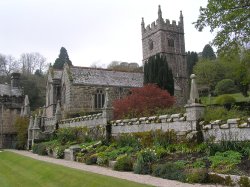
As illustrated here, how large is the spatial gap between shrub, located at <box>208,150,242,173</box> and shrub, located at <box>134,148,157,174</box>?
2.23 meters

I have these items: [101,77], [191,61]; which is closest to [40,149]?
[101,77]

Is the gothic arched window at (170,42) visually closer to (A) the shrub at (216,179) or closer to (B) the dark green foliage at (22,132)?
(B) the dark green foliage at (22,132)

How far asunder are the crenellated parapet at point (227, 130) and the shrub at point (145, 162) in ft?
6.88

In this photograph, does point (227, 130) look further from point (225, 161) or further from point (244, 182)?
point (244, 182)

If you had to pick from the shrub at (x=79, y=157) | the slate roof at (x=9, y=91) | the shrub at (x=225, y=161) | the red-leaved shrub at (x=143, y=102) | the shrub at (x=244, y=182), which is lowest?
the shrub at (x=79, y=157)

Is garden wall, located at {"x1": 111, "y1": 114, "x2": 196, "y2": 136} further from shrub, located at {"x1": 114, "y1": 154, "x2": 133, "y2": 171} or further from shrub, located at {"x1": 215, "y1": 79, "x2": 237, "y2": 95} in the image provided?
shrub, located at {"x1": 215, "y1": 79, "x2": 237, "y2": 95}

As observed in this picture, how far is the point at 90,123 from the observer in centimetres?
2230

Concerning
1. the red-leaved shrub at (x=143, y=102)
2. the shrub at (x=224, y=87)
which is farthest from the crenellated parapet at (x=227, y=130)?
the shrub at (x=224, y=87)

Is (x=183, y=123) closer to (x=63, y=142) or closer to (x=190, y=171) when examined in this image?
(x=190, y=171)

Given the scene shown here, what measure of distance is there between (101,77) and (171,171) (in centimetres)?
2869

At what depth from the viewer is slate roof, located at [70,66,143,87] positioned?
37.1m

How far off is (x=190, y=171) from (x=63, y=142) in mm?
15664

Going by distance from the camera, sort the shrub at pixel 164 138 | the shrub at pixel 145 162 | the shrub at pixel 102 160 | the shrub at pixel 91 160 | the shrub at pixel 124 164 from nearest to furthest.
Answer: the shrub at pixel 145 162 → the shrub at pixel 124 164 → the shrub at pixel 164 138 → the shrub at pixel 102 160 → the shrub at pixel 91 160

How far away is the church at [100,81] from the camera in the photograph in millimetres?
36531
